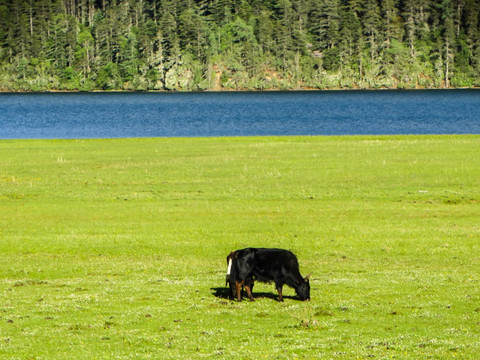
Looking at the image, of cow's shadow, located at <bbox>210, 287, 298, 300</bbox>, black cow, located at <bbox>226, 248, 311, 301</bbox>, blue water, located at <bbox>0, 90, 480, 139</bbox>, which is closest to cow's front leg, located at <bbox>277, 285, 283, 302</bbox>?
black cow, located at <bbox>226, 248, 311, 301</bbox>

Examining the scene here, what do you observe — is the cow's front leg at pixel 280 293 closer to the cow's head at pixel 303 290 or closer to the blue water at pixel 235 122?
the cow's head at pixel 303 290

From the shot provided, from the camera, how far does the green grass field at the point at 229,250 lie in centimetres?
1272

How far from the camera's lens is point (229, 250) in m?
22.5

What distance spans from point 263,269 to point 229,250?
751cm

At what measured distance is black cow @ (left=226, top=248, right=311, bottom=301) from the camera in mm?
14922

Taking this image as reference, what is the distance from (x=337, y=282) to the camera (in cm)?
1772

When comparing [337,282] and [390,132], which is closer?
[337,282]

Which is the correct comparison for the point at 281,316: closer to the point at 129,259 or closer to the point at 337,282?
the point at 337,282

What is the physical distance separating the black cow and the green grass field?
1.47 feet

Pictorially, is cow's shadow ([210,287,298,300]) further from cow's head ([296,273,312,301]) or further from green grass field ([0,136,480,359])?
cow's head ([296,273,312,301])

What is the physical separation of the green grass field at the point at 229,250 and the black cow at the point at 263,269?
1.47 ft

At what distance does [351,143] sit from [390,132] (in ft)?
110

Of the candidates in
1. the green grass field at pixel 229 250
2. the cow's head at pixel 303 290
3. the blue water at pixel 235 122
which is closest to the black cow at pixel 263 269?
the cow's head at pixel 303 290

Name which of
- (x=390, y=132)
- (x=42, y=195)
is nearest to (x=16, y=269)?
(x=42, y=195)
